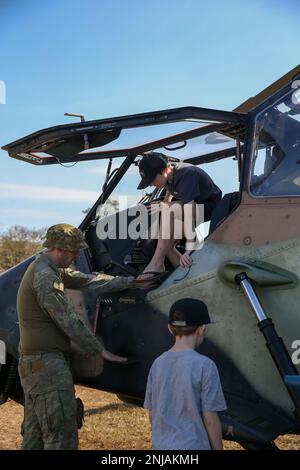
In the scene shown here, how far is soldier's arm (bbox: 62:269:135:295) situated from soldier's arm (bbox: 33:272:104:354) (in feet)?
1.79

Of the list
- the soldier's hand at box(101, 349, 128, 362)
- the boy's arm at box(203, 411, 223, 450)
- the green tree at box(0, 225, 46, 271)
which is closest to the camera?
the boy's arm at box(203, 411, 223, 450)

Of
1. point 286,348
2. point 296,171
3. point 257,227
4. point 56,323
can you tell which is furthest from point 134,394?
point 296,171

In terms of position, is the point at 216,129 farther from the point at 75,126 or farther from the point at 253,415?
the point at 253,415

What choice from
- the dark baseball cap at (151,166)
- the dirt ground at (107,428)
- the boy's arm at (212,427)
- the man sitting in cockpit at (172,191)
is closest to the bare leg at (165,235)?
the man sitting in cockpit at (172,191)

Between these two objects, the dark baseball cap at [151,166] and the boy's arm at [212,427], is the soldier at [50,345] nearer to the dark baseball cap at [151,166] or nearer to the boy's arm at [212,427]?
the dark baseball cap at [151,166]

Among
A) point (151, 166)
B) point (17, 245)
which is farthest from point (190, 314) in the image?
point (17, 245)

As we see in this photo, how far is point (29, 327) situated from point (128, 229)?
153cm

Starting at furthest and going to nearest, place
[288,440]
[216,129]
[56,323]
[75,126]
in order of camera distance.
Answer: [288,440] < [216,129] < [75,126] < [56,323]

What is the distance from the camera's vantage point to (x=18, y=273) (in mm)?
5152

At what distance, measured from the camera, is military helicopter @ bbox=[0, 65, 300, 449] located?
12.8ft

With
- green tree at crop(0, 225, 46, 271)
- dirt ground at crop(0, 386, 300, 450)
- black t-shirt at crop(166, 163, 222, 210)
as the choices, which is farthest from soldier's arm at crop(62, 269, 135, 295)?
green tree at crop(0, 225, 46, 271)

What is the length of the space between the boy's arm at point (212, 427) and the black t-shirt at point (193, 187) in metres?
1.96

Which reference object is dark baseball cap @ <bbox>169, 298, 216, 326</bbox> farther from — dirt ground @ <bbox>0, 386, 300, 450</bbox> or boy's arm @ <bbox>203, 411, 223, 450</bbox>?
dirt ground @ <bbox>0, 386, 300, 450</bbox>

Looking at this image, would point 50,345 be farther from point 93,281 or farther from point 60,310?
point 93,281
